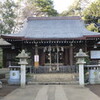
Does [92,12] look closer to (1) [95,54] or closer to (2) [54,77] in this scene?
(1) [95,54]

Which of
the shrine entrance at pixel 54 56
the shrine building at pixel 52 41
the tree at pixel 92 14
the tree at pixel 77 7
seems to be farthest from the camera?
the tree at pixel 77 7

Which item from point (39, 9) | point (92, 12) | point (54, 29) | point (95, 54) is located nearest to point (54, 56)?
point (54, 29)

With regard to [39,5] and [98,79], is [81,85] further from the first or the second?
[39,5]

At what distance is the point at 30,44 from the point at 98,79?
7273 mm

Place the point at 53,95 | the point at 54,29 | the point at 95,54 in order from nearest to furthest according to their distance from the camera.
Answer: the point at 53,95 < the point at 54,29 < the point at 95,54

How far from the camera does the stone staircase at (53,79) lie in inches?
524

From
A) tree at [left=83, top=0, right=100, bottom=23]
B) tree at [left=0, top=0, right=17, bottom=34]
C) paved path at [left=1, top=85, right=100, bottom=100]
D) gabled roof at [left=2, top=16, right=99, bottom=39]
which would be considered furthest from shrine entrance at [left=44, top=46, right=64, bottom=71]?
tree at [left=0, top=0, right=17, bottom=34]

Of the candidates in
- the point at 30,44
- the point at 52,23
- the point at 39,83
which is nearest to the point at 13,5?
the point at 52,23

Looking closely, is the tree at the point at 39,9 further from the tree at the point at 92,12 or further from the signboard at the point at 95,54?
the signboard at the point at 95,54

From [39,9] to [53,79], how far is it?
23.3m

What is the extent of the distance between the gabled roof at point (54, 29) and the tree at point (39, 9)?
46.7 ft

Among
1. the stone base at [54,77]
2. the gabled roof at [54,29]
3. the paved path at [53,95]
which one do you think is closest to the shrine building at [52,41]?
the gabled roof at [54,29]

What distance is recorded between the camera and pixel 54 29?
19328mm

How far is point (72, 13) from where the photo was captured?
34125mm
